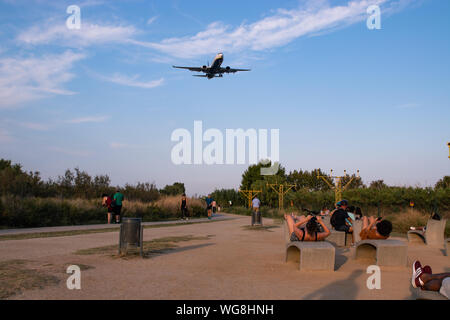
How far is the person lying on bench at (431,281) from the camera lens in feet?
16.6

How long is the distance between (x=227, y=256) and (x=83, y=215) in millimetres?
14721

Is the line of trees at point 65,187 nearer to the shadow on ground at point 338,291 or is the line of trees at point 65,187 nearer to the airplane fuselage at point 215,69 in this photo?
the airplane fuselage at point 215,69

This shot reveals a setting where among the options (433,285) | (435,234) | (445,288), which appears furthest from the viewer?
(435,234)

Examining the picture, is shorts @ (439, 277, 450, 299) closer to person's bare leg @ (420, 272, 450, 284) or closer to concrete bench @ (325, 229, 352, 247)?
person's bare leg @ (420, 272, 450, 284)

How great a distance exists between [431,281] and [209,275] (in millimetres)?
3927

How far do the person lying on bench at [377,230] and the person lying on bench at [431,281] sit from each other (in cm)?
378

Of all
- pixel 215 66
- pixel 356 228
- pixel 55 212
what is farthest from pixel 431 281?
pixel 215 66

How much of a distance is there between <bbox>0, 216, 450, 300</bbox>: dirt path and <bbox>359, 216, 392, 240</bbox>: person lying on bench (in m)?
0.79

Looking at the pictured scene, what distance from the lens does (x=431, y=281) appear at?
17.7 feet

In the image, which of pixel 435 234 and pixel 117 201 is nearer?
pixel 435 234

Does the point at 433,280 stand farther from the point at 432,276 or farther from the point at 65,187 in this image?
the point at 65,187

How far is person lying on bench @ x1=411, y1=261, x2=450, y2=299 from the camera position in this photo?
5.07 m
